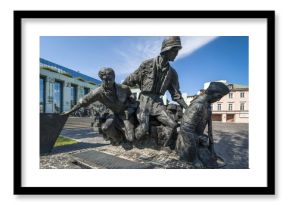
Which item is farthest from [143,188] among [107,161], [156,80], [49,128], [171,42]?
[171,42]

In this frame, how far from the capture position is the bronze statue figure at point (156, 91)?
308 centimetres

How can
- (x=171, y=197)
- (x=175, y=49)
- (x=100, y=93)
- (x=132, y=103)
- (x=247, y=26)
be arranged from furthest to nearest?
1. (x=132, y=103)
2. (x=100, y=93)
3. (x=175, y=49)
4. (x=247, y=26)
5. (x=171, y=197)

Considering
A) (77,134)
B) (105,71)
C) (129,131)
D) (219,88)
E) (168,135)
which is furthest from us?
(77,134)

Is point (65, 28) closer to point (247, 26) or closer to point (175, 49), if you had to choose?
point (175, 49)

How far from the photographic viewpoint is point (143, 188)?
2219 millimetres

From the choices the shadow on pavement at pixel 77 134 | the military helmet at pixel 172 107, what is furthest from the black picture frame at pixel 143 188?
the shadow on pavement at pixel 77 134

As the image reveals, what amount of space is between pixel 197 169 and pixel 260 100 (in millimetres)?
1200

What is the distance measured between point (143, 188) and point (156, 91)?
5.47 ft

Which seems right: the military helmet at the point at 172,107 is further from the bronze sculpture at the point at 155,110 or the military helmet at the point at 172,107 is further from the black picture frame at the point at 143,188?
the black picture frame at the point at 143,188

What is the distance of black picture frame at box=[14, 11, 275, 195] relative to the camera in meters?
2.20

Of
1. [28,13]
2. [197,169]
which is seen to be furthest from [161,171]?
[28,13]

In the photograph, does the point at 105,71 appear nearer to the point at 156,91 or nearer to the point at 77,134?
the point at 156,91

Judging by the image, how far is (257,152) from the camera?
230 cm

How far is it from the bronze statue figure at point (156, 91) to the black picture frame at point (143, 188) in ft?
2.98
